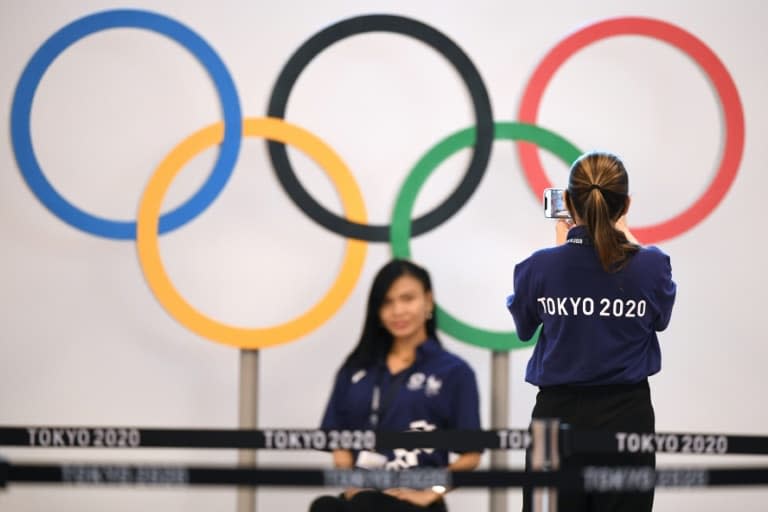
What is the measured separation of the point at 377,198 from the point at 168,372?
3.48ft

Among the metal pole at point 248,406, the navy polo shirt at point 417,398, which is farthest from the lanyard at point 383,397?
the metal pole at point 248,406

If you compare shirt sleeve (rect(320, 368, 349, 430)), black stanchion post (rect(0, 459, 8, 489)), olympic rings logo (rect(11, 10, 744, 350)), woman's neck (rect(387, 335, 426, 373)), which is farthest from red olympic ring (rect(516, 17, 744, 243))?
black stanchion post (rect(0, 459, 8, 489))

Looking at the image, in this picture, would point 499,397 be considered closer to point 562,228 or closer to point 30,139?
point 562,228

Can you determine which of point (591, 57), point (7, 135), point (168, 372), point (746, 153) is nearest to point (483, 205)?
point (591, 57)

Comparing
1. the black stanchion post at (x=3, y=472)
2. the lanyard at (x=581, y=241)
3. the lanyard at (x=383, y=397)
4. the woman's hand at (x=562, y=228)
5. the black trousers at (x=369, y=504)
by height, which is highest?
the woman's hand at (x=562, y=228)

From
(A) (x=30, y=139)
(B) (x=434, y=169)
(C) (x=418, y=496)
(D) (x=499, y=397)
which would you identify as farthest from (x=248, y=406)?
(A) (x=30, y=139)

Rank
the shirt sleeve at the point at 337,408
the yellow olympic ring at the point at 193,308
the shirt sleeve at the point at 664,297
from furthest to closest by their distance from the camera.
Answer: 1. the yellow olympic ring at the point at 193,308
2. the shirt sleeve at the point at 337,408
3. the shirt sleeve at the point at 664,297

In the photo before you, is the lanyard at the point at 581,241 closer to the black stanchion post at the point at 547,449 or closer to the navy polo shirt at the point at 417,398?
the black stanchion post at the point at 547,449

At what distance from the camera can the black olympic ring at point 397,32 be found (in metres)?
4.09

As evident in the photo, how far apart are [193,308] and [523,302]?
5.17 feet

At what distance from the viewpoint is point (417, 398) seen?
3637 mm

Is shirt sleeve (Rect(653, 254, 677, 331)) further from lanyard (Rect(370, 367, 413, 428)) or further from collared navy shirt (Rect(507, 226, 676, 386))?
lanyard (Rect(370, 367, 413, 428))

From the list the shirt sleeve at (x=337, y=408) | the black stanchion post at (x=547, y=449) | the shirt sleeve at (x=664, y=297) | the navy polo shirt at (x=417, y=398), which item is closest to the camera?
the black stanchion post at (x=547, y=449)

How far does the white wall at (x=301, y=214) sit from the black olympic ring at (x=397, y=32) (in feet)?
0.15
